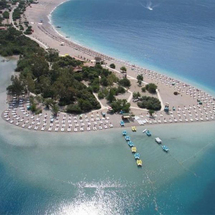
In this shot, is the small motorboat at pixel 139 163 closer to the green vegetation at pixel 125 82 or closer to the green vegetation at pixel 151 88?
the green vegetation at pixel 151 88

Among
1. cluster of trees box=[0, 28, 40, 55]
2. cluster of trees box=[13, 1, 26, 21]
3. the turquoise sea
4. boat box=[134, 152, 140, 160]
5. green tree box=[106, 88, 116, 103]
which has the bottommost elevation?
the turquoise sea

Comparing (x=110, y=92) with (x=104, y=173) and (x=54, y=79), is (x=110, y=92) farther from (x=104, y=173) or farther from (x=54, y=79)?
(x=104, y=173)

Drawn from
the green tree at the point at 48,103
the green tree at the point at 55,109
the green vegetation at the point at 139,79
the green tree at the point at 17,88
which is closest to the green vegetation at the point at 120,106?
the green tree at the point at 55,109

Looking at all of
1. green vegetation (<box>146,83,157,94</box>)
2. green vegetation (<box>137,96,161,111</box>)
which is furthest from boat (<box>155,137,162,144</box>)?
green vegetation (<box>146,83,157,94</box>)

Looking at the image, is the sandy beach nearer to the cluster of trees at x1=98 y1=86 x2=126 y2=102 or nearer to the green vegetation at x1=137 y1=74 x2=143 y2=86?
the green vegetation at x1=137 y1=74 x2=143 y2=86

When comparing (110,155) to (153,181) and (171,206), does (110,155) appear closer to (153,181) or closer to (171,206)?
(153,181)

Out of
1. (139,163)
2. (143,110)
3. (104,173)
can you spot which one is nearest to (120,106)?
(143,110)

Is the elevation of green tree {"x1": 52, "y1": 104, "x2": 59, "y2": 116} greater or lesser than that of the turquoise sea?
greater
